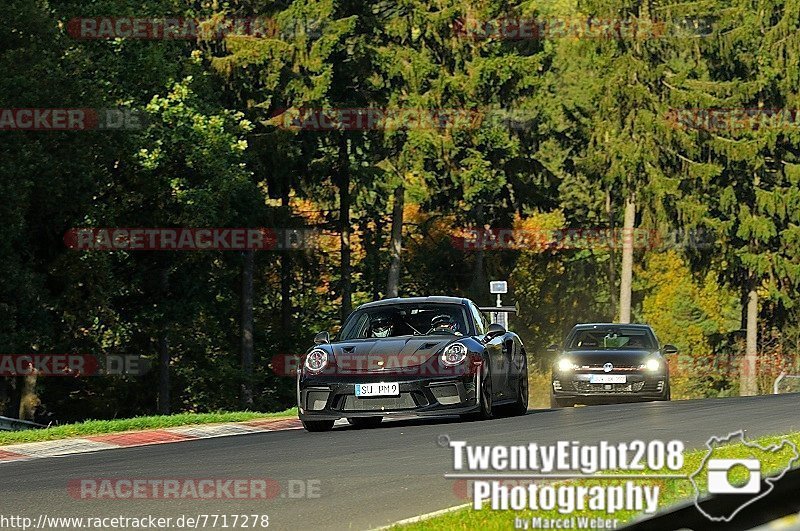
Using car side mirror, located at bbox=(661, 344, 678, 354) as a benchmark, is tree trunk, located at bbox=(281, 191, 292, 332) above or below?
below

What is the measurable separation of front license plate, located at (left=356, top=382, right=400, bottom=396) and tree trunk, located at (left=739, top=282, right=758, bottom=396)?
40.9 meters

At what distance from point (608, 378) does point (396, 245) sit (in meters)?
29.0

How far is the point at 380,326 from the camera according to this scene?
1817 centimetres

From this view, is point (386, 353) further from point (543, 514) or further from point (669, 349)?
point (669, 349)

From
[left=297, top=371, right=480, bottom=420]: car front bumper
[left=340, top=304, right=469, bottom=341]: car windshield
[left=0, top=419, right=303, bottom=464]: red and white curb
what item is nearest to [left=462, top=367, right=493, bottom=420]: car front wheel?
[left=297, top=371, right=480, bottom=420]: car front bumper

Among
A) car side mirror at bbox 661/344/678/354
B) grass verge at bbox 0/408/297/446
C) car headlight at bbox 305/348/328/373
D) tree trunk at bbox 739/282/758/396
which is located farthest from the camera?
tree trunk at bbox 739/282/758/396

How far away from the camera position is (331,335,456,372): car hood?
16.8 m

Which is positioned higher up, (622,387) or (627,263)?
(622,387)

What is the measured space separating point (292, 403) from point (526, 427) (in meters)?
37.9

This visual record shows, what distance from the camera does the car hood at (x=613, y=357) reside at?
24.4 m

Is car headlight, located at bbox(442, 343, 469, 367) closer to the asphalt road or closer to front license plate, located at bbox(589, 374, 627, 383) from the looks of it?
the asphalt road

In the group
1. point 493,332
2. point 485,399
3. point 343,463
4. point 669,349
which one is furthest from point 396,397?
point 669,349

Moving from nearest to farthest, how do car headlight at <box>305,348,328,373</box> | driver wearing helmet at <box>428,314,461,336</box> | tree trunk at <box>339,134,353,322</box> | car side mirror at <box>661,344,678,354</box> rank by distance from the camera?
1. car headlight at <box>305,348,328,373</box>
2. driver wearing helmet at <box>428,314,461,336</box>
3. car side mirror at <box>661,344,678,354</box>
4. tree trunk at <box>339,134,353,322</box>

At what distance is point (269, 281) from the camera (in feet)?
193
